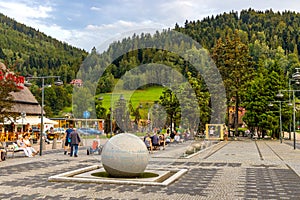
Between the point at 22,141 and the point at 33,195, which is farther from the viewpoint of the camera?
the point at 22,141

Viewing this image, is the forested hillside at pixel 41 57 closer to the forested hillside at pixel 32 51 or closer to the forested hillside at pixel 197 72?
the forested hillside at pixel 32 51

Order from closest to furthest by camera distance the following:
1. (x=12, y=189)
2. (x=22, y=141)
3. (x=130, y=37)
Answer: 1. (x=12, y=189)
2. (x=22, y=141)
3. (x=130, y=37)

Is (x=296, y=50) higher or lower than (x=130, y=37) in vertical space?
higher

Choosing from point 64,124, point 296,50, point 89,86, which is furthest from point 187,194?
point 296,50

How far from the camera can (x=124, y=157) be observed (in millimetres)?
12172

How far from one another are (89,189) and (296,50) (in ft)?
504

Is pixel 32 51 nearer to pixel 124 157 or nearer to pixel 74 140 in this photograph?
pixel 74 140

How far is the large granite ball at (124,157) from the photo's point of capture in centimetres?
1221

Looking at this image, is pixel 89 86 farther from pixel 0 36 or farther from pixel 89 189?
pixel 0 36

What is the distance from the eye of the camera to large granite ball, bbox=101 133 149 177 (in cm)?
1221

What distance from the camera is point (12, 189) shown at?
35.2 feet

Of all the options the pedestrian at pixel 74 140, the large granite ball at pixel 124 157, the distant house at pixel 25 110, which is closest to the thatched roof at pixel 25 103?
the distant house at pixel 25 110

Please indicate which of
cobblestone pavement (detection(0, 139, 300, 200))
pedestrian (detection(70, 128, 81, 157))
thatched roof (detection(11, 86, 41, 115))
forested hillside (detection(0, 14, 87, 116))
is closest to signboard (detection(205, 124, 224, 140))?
thatched roof (detection(11, 86, 41, 115))

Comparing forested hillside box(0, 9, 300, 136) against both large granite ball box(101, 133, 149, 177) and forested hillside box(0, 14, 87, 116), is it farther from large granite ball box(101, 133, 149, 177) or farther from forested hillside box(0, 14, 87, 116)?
large granite ball box(101, 133, 149, 177)
